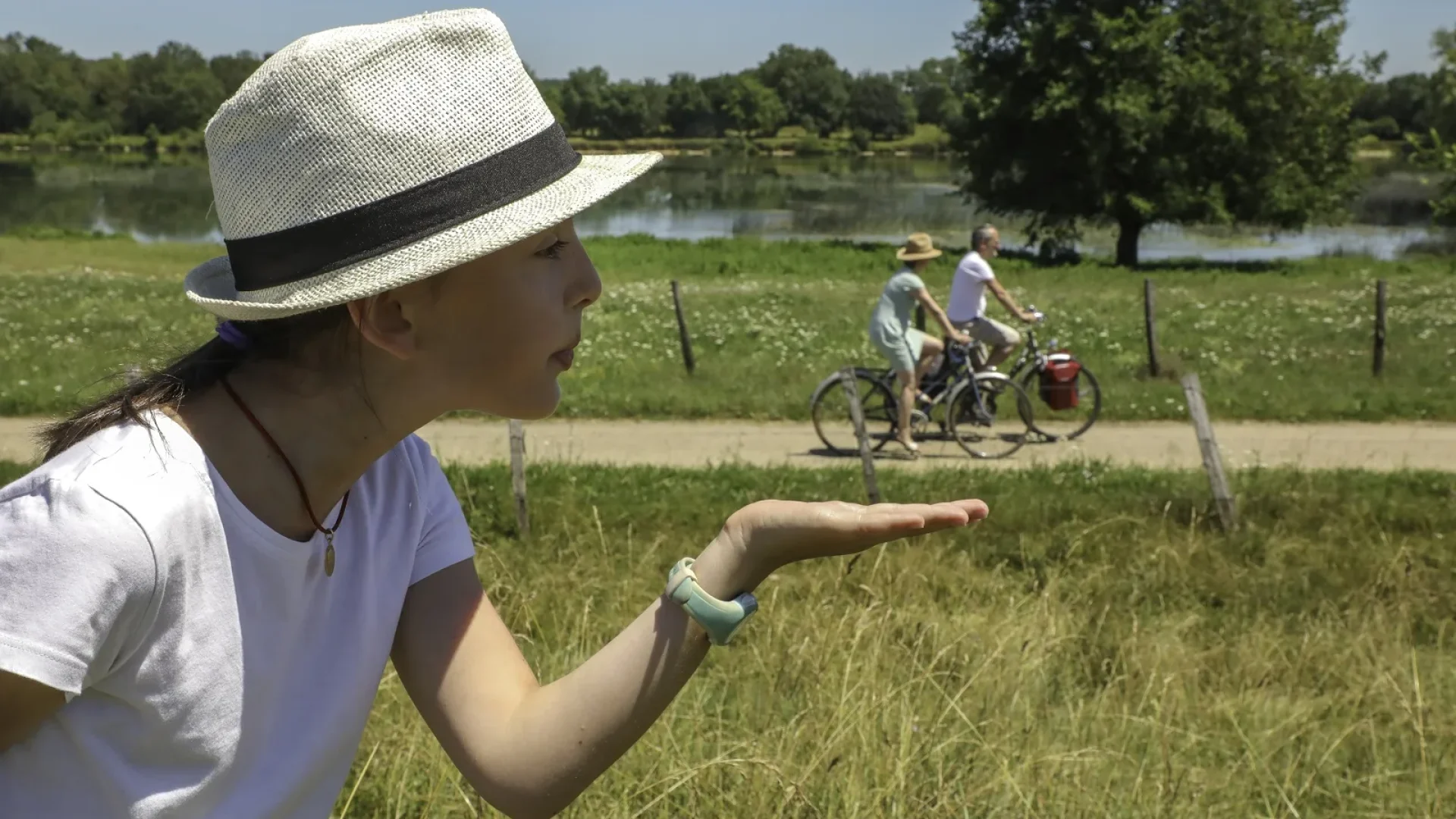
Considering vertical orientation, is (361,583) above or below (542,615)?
above

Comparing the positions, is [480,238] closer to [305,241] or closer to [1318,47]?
[305,241]

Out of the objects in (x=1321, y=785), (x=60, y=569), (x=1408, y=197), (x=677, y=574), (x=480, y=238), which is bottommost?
(x=1408, y=197)

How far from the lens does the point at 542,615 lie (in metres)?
5.79

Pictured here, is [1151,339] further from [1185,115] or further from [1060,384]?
[1185,115]

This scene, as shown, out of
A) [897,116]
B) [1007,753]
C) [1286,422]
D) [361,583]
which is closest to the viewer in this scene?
[361,583]

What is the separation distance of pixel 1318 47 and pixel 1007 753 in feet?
124

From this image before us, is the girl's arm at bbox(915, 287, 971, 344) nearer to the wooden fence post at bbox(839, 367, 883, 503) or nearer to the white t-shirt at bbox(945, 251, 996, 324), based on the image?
the white t-shirt at bbox(945, 251, 996, 324)

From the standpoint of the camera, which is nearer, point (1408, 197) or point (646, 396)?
point (646, 396)

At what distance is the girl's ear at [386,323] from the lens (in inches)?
60.1

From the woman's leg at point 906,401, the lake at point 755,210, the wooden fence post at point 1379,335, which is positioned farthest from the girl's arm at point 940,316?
the lake at point 755,210

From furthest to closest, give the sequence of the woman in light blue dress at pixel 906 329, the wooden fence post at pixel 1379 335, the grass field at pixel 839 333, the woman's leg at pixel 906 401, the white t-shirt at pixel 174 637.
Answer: the wooden fence post at pixel 1379 335, the grass field at pixel 839 333, the woman's leg at pixel 906 401, the woman in light blue dress at pixel 906 329, the white t-shirt at pixel 174 637

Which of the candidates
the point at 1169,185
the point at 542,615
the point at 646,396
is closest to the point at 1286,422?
the point at 646,396

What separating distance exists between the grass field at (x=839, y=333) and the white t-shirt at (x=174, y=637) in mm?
379

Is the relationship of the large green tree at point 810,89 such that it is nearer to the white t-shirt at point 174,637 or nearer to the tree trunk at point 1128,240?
the tree trunk at point 1128,240
